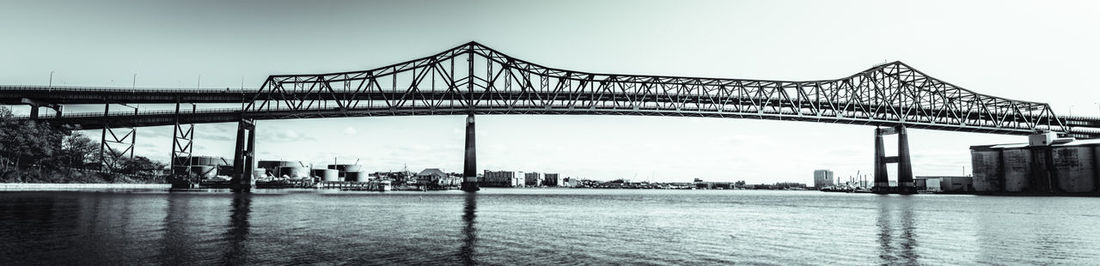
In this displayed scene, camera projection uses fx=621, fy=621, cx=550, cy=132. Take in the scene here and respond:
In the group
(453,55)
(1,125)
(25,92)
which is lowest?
(1,125)

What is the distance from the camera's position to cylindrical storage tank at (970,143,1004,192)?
112 meters

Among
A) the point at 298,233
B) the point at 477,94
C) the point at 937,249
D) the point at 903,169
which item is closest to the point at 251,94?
the point at 477,94

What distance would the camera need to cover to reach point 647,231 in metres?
29.2

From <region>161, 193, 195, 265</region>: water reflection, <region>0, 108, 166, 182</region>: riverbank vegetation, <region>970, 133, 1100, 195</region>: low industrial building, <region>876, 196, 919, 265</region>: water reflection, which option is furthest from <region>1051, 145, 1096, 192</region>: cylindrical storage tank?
<region>0, 108, 166, 182</region>: riverbank vegetation

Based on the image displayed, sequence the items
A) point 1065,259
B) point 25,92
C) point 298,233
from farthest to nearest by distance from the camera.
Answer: point 25,92
point 298,233
point 1065,259

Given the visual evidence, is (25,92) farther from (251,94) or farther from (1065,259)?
(1065,259)

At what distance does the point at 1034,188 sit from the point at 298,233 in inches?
4914

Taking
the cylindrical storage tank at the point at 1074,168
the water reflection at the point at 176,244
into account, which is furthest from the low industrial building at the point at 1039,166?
the water reflection at the point at 176,244

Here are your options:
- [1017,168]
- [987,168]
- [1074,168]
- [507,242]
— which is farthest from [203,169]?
[1074,168]

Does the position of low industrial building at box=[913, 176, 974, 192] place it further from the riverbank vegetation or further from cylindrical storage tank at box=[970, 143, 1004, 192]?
the riverbank vegetation

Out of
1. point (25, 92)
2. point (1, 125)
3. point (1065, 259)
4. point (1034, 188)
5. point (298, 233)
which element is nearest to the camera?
point (1065, 259)

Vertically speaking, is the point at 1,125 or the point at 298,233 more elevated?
the point at 1,125

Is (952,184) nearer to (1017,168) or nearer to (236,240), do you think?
(1017,168)

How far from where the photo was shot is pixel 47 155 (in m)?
84.8
